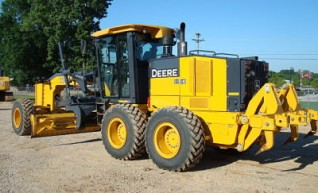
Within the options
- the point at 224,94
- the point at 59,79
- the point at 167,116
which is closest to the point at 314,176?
the point at 224,94

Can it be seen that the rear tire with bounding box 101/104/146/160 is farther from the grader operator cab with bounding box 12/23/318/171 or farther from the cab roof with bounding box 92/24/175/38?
the cab roof with bounding box 92/24/175/38

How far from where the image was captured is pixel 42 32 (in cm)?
4519

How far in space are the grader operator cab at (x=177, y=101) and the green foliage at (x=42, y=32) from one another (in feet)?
88.7

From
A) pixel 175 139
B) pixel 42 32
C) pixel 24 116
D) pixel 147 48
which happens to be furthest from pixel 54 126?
pixel 42 32

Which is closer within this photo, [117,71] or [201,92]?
[201,92]

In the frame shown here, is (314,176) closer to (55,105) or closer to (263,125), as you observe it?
(263,125)

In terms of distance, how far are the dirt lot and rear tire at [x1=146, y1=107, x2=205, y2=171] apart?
0.69ft

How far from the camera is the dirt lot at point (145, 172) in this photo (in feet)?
19.7

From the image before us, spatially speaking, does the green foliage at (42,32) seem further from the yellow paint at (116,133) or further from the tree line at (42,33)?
the yellow paint at (116,133)

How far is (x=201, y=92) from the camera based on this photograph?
7.34 metres

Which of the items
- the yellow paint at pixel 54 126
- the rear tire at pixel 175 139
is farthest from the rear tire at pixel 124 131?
the yellow paint at pixel 54 126

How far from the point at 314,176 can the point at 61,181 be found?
14.1 feet

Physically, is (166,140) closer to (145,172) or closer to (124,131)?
(145,172)

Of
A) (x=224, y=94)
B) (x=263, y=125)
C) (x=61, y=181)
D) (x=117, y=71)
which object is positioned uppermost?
(x=117, y=71)
